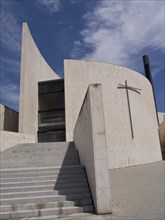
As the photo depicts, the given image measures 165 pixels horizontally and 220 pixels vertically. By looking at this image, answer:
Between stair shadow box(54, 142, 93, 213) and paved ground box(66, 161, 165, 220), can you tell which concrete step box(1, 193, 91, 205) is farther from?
paved ground box(66, 161, 165, 220)

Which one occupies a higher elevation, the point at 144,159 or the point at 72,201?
the point at 144,159

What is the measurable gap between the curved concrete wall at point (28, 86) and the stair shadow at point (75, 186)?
318 inches

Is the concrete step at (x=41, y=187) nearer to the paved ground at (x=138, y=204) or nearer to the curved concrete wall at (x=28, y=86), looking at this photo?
the paved ground at (x=138, y=204)

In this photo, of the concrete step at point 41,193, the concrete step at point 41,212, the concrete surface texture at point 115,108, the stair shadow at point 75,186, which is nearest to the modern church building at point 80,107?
the concrete surface texture at point 115,108

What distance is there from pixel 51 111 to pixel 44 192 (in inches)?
456

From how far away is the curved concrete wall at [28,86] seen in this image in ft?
43.7

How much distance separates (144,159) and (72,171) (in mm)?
10626

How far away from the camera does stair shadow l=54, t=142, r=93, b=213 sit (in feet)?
14.1

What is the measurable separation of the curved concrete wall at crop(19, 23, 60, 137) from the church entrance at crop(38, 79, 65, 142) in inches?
19.4

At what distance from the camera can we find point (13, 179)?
519cm

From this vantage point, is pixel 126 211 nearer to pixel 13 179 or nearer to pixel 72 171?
pixel 72 171

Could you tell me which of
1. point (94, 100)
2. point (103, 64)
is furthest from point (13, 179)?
point (103, 64)

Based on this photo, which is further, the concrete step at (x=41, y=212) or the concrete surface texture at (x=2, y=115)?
the concrete surface texture at (x=2, y=115)

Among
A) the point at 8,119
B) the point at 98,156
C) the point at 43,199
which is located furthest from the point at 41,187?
the point at 8,119
